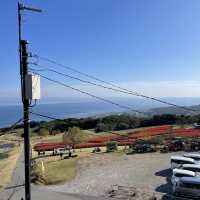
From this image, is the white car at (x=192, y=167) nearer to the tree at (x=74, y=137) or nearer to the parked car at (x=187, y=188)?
the parked car at (x=187, y=188)

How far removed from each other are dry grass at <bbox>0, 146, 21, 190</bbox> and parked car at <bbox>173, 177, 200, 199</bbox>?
12.6 m

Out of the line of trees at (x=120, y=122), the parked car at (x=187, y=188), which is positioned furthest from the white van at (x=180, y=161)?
the line of trees at (x=120, y=122)

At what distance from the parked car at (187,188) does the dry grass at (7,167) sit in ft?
41.3

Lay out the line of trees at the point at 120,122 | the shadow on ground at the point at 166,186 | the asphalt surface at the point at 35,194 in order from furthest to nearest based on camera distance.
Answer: the line of trees at the point at 120,122 → the asphalt surface at the point at 35,194 → the shadow on ground at the point at 166,186

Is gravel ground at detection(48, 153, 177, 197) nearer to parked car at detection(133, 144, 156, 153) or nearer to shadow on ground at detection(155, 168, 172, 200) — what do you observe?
shadow on ground at detection(155, 168, 172, 200)

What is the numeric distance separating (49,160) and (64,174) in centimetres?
849

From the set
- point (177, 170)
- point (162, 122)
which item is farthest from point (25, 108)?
point (162, 122)

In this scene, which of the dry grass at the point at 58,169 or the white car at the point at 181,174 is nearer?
the white car at the point at 181,174

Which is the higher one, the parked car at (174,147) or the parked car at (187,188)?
the parked car at (174,147)

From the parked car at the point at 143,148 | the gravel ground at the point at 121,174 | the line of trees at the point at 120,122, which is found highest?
the line of trees at the point at 120,122

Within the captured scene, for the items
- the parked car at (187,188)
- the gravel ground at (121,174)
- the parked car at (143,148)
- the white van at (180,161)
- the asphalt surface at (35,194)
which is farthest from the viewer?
the parked car at (143,148)

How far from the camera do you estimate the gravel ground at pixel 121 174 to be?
2689 cm

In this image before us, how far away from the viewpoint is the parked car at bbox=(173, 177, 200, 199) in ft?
77.2

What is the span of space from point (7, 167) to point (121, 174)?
12.4 meters
